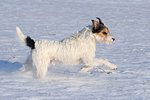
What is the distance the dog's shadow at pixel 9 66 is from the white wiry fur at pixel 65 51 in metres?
0.88

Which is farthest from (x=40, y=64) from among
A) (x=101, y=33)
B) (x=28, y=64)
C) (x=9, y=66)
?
(x=9, y=66)

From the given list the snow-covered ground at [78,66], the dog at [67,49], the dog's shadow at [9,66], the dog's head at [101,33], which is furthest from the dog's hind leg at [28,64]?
the dog's head at [101,33]

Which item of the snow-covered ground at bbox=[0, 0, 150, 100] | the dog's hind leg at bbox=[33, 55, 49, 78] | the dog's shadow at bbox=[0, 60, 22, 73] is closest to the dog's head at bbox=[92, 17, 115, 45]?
the snow-covered ground at bbox=[0, 0, 150, 100]

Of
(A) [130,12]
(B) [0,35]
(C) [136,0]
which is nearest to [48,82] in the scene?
(B) [0,35]

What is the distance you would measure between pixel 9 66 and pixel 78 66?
190 centimetres

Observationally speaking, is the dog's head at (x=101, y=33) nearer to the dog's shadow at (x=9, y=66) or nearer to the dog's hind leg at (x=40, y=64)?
the dog's hind leg at (x=40, y=64)

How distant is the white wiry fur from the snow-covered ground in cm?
37

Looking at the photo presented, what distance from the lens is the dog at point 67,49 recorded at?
5.77 metres

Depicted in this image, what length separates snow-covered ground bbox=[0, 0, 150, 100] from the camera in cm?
511

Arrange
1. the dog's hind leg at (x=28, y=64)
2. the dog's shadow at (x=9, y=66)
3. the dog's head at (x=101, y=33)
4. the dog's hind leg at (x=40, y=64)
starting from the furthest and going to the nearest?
1. the dog's shadow at (x=9, y=66)
2. the dog's head at (x=101, y=33)
3. the dog's hind leg at (x=28, y=64)
4. the dog's hind leg at (x=40, y=64)

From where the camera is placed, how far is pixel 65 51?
5.89m

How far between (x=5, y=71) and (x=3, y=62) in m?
0.87

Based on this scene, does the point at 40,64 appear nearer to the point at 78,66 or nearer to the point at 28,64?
the point at 28,64

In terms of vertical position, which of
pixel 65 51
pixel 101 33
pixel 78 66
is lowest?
pixel 78 66
